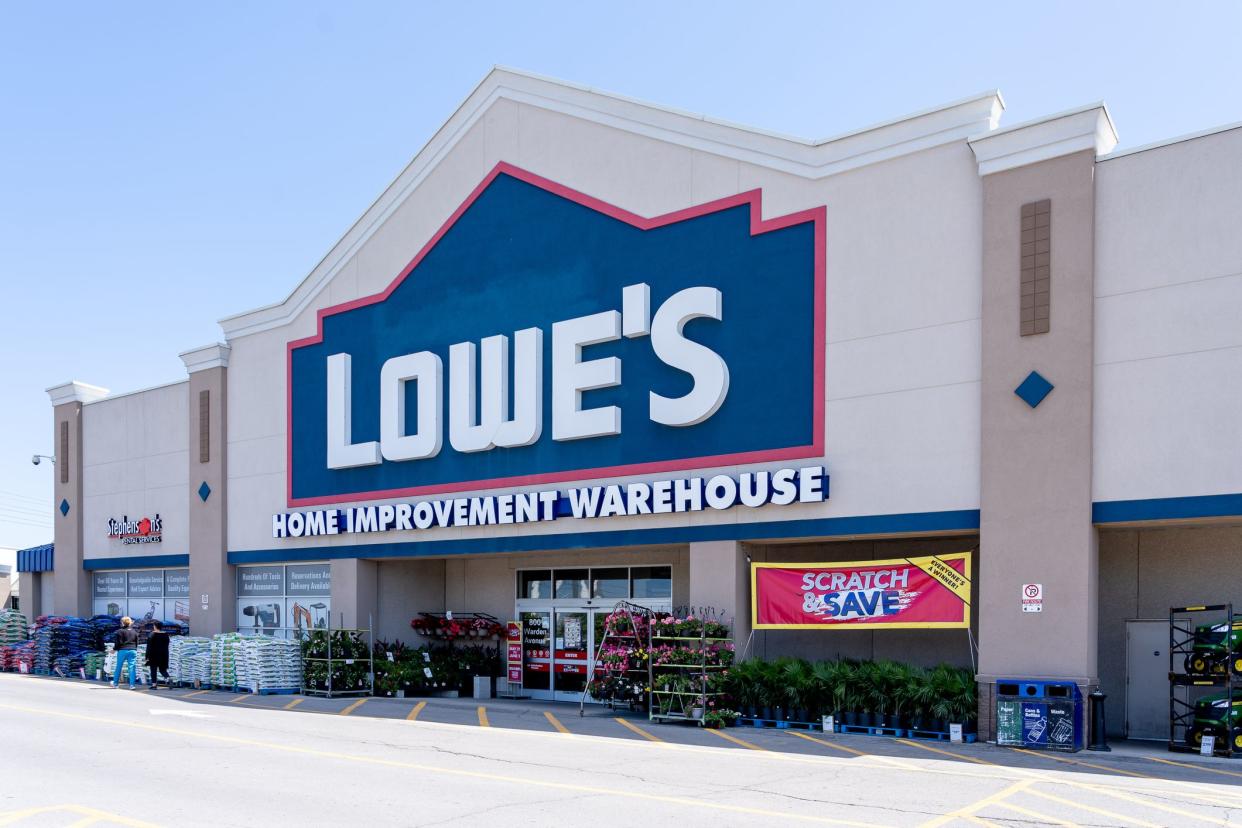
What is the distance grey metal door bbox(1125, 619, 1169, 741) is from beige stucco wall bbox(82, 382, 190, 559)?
2444 cm

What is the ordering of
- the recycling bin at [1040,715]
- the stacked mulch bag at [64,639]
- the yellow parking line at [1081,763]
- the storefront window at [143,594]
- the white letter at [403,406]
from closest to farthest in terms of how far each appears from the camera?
1. the yellow parking line at [1081,763]
2. the recycling bin at [1040,715]
3. the white letter at [403,406]
4. the stacked mulch bag at [64,639]
5. the storefront window at [143,594]

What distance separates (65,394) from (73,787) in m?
27.9

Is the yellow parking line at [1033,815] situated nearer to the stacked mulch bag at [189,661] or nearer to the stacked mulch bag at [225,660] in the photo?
the stacked mulch bag at [225,660]

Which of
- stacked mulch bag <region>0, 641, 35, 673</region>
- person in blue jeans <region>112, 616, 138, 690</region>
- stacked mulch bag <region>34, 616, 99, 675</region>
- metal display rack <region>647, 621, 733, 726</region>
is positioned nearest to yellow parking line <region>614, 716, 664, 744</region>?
metal display rack <region>647, 621, 733, 726</region>

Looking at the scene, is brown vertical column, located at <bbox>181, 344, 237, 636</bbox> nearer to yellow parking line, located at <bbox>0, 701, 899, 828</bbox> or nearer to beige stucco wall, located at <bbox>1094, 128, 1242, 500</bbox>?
yellow parking line, located at <bbox>0, 701, 899, 828</bbox>

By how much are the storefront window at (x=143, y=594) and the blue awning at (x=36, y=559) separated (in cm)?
241

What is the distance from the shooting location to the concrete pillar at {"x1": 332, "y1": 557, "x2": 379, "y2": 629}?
26.3 metres

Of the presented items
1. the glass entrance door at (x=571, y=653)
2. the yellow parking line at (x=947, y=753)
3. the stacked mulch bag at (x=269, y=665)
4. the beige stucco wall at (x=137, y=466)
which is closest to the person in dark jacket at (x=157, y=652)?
the stacked mulch bag at (x=269, y=665)

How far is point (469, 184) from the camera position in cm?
2525

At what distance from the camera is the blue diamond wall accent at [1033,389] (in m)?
16.3

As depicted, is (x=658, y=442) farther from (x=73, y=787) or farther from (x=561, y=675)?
(x=73, y=787)

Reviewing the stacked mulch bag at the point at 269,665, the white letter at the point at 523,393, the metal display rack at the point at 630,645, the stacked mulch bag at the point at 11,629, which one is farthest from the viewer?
the stacked mulch bag at the point at 11,629

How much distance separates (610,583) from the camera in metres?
24.1

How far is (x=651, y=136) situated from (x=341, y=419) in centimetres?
1062
